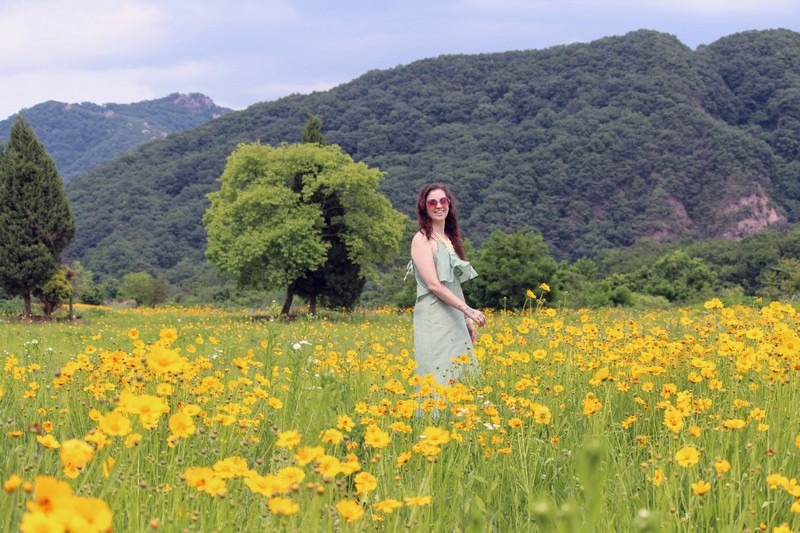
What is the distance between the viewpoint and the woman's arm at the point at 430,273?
204 inches

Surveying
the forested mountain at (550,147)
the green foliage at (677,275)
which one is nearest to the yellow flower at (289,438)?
the green foliage at (677,275)

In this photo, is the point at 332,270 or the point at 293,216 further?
the point at 332,270

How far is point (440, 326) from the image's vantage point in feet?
17.4

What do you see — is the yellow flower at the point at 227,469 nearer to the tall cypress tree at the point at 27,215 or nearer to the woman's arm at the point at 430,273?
the woman's arm at the point at 430,273

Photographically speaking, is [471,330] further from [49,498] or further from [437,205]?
[49,498]

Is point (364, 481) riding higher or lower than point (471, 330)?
higher

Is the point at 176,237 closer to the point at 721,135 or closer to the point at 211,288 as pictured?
the point at 211,288

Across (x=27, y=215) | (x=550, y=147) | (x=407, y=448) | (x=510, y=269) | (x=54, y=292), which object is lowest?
(x=54, y=292)

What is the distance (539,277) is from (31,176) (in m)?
17.4

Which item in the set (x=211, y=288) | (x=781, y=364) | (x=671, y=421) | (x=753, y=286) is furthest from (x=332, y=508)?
(x=211, y=288)

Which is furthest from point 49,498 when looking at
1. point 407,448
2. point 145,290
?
point 145,290

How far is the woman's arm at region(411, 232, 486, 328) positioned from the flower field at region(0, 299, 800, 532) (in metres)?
0.43

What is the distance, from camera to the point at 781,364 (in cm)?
412

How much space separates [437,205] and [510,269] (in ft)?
58.6
